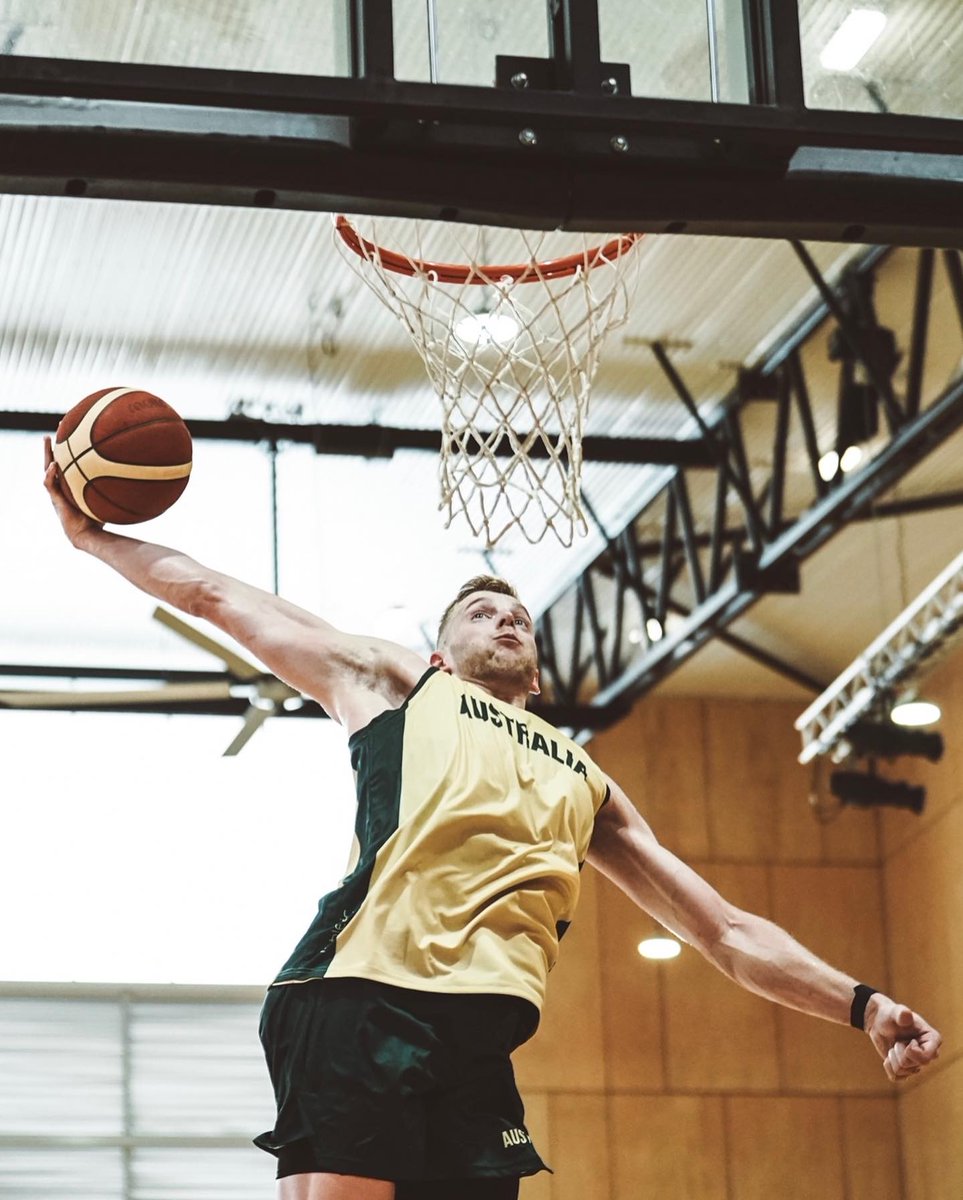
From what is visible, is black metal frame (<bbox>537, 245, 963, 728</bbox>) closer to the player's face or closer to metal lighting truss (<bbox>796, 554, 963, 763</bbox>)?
metal lighting truss (<bbox>796, 554, 963, 763</bbox>)

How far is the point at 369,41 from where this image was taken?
4988mm

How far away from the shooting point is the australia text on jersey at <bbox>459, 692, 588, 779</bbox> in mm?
4598

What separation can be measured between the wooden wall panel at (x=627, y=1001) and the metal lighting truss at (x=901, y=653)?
3255 mm

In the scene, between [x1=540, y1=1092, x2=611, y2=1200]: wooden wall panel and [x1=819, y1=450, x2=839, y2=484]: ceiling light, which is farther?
[x1=540, y1=1092, x2=611, y2=1200]: wooden wall panel

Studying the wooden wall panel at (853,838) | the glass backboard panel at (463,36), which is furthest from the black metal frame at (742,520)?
the glass backboard panel at (463,36)

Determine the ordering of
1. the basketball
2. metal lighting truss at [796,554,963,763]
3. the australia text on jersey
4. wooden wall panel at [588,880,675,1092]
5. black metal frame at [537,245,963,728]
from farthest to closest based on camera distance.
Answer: wooden wall panel at [588,880,675,1092] < metal lighting truss at [796,554,963,763] < black metal frame at [537,245,963,728] < the basketball < the australia text on jersey

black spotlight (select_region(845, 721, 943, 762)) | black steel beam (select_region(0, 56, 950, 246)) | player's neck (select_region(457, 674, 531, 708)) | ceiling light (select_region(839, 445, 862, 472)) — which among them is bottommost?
player's neck (select_region(457, 674, 531, 708))

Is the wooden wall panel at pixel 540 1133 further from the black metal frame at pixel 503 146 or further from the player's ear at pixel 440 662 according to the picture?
the black metal frame at pixel 503 146

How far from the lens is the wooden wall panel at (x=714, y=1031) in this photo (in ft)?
51.6

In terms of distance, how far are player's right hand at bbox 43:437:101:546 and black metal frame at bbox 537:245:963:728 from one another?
6479 millimetres

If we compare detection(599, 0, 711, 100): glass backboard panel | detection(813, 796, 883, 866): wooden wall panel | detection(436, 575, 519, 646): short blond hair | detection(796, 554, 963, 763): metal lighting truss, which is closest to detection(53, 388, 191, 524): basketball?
detection(436, 575, 519, 646): short blond hair

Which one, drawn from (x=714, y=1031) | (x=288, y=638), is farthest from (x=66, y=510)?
(x=714, y=1031)

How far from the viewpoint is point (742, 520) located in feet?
46.4

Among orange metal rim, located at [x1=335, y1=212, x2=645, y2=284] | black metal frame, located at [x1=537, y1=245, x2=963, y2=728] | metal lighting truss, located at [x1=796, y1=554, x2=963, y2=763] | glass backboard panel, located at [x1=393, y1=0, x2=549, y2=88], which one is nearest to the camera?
glass backboard panel, located at [x1=393, y1=0, x2=549, y2=88]
